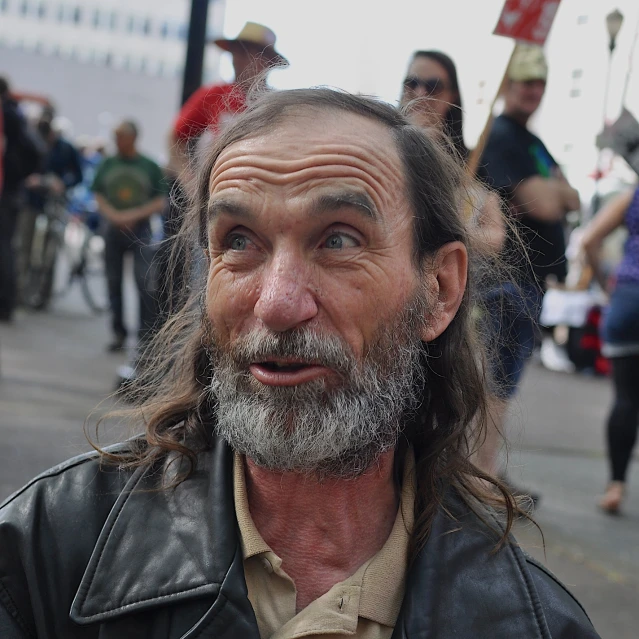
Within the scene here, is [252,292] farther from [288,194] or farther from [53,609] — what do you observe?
[53,609]

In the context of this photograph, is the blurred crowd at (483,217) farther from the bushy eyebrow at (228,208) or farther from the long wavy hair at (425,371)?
the bushy eyebrow at (228,208)

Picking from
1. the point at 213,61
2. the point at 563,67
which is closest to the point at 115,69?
the point at 213,61

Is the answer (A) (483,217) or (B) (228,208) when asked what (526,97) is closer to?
(A) (483,217)

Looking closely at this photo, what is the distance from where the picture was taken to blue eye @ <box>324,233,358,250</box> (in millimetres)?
1880

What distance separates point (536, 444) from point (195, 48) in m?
3.77

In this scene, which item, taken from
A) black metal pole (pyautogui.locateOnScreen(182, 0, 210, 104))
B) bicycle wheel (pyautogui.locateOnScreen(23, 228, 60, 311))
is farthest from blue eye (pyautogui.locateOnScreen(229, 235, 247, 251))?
bicycle wheel (pyautogui.locateOnScreen(23, 228, 60, 311))

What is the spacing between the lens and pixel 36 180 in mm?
10219

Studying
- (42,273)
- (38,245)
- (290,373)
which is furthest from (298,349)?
(42,273)

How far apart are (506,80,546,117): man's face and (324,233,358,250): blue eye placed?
328 cm

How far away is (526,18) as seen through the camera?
165 inches

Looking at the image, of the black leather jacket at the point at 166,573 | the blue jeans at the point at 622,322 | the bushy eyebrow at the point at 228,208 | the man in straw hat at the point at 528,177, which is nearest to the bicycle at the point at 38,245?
the man in straw hat at the point at 528,177

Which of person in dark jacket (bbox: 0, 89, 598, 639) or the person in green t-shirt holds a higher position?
person in dark jacket (bbox: 0, 89, 598, 639)

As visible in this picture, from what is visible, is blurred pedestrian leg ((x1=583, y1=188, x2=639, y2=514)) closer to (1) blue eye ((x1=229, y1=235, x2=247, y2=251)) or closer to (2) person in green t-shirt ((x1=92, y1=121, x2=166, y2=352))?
(1) blue eye ((x1=229, y1=235, x2=247, y2=251))

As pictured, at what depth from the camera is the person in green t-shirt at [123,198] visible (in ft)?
27.8
